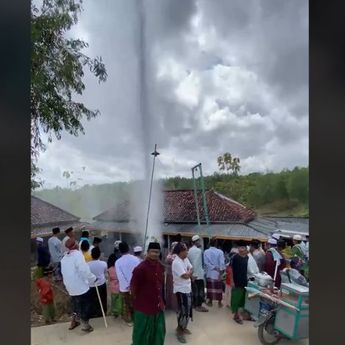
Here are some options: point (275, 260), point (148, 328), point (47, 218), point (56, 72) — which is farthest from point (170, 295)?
point (56, 72)

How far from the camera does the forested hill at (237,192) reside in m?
2.99

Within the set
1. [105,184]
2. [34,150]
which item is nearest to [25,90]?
[34,150]

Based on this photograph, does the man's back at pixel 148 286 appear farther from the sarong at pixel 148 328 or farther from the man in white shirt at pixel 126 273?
the man in white shirt at pixel 126 273

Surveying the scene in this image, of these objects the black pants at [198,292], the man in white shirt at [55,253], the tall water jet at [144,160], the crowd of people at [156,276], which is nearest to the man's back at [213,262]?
the crowd of people at [156,276]

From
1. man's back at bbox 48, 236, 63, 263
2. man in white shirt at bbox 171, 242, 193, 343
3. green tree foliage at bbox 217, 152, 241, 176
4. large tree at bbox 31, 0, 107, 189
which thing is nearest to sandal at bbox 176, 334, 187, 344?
man in white shirt at bbox 171, 242, 193, 343

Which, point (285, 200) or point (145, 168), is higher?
point (145, 168)

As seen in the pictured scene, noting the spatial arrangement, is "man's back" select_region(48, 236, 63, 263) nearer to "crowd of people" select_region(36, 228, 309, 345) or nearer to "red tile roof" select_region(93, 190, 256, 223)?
"crowd of people" select_region(36, 228, 309, 345)

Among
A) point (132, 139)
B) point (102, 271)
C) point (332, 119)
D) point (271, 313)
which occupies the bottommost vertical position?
point (271, 313)

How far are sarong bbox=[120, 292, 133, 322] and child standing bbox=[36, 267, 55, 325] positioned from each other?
576 mm

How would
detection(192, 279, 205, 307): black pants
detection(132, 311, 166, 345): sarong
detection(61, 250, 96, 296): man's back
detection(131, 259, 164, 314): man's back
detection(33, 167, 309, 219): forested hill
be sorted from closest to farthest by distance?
detection(131, 259, 164, 314): man's back < detection(132, 311, 166, 345): sarong < detection(61, 250, 96, 296): man's back < detection(33, 167, 309, 219): forested hill < detection(192, 279, 205, 307): black pants

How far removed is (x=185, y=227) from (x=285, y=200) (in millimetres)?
934

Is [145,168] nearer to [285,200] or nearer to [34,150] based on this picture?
[34,150]

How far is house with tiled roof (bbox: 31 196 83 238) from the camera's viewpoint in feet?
9.07

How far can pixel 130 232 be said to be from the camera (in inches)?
129
